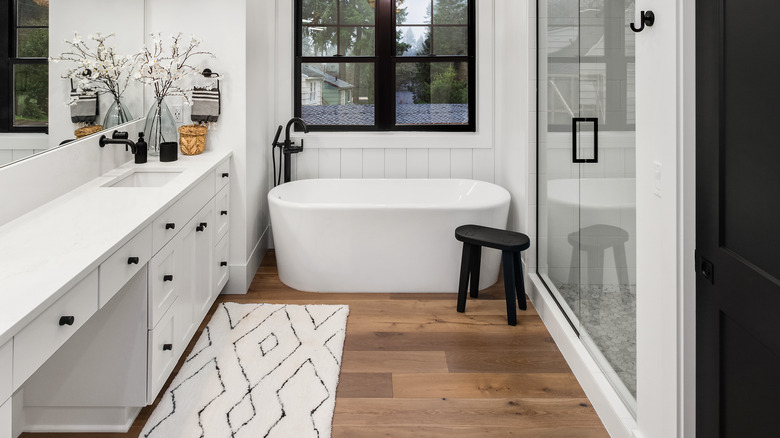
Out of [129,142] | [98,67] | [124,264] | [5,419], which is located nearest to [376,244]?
[129,142]

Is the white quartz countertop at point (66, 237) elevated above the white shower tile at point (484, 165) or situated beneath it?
situated beneath

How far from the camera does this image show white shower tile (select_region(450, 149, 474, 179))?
4672mm

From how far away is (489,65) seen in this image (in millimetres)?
4570

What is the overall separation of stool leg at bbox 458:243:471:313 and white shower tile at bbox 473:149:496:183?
4.41 ft

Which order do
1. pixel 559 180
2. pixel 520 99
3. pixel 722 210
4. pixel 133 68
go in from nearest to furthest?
pixel 722 210 → pixel 559 180 → pixel 133 68 → pixel 520 99

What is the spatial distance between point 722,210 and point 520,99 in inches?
99.0

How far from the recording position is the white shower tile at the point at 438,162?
15.4 feet

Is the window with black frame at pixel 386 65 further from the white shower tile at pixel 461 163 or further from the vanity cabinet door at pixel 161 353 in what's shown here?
the vanity cabinet door at pixel 161 353

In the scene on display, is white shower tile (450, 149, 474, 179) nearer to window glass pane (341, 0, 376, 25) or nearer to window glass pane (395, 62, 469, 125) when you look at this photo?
window glass pane (395, 62, 469, 125)

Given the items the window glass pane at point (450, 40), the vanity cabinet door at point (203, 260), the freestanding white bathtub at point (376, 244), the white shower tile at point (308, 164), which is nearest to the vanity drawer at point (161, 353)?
the vanity cabinet door at point (203, 260)

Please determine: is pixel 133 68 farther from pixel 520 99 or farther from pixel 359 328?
pixel 520 99

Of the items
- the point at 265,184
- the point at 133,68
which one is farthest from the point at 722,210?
the point at 265,184

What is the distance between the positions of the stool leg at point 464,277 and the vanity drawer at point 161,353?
1.60m

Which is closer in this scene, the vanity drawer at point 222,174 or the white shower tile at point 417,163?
the vanity drawer at point 222,174
